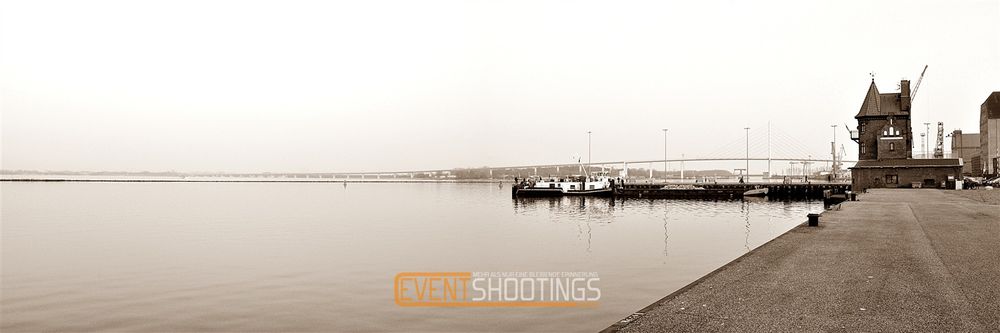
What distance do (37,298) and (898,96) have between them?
304 ft

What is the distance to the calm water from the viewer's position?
46.4 feet

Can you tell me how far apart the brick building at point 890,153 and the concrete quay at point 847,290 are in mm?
61265

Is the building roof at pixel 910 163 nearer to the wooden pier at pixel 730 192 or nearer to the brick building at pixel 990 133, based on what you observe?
the wooden pier at pixel 730 192

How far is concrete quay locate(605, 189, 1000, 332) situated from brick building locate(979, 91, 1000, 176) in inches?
5559

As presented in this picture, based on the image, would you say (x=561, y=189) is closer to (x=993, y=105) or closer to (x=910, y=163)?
(x=910, y=163)

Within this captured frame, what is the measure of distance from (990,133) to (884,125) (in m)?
79.1

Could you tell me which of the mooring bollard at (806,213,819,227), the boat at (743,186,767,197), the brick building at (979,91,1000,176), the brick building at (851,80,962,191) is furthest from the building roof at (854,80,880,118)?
the mooring bollard at (806,213,819,227)

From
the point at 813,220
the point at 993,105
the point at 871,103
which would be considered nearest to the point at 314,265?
the point at 813,220

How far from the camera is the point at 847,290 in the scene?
35.9 feet

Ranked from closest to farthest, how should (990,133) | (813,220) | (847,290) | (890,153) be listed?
Result: (847,290), (813,220), (890,153), (990,133)

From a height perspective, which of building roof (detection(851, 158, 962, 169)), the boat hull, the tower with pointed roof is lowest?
the boat hull

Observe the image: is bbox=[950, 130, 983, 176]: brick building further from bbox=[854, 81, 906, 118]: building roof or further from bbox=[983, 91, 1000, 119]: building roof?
bbox=[854, 81, 906, 118]: building roof

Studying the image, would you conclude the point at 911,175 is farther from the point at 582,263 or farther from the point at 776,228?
the point at 582,263

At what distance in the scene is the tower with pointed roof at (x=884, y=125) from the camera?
3059 inches
